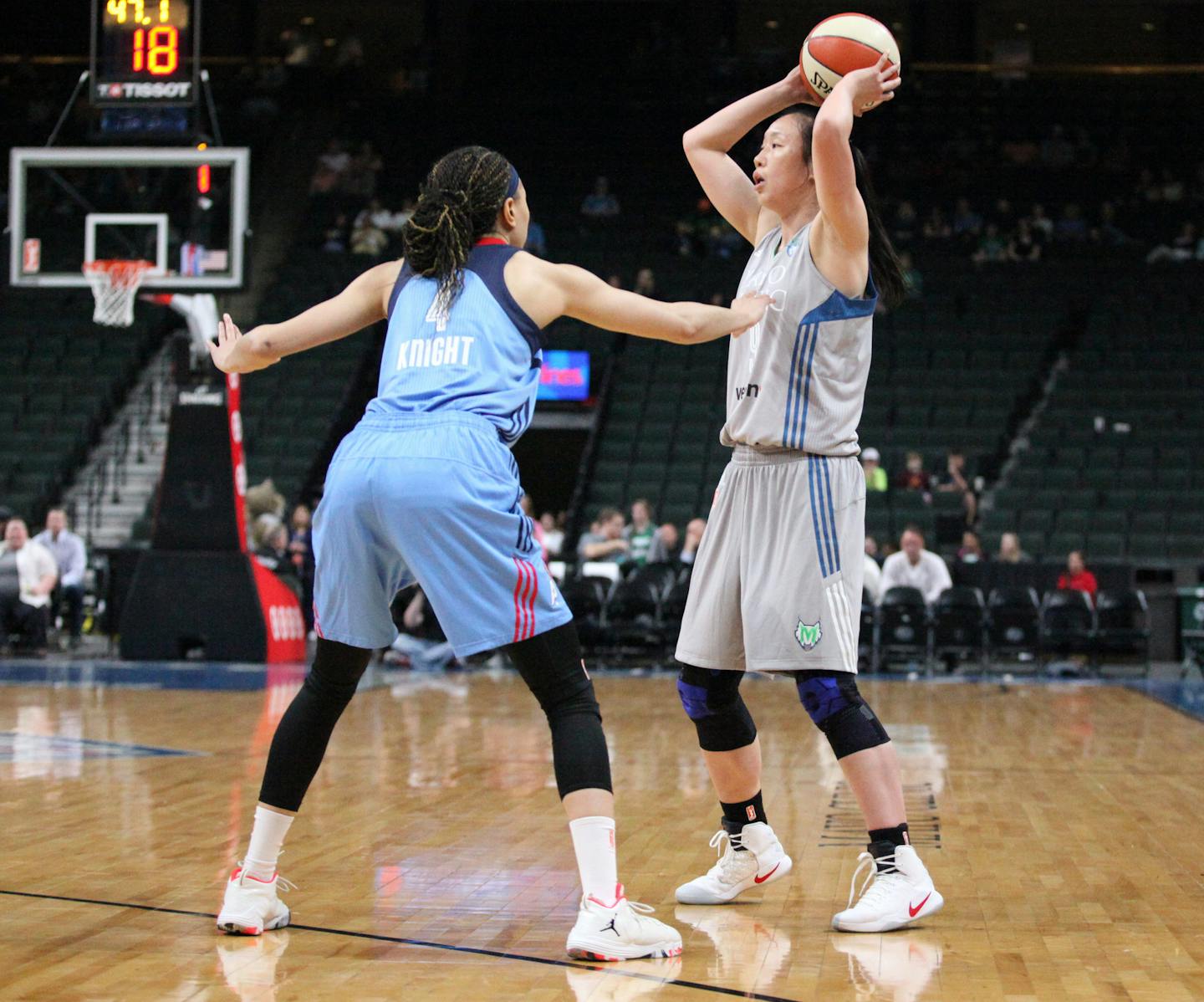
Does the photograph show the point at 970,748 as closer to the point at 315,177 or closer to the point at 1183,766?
the point at 1183,766

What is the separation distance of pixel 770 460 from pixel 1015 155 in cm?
2181

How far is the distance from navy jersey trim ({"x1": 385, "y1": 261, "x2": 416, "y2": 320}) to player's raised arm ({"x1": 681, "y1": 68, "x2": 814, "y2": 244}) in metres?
1.01

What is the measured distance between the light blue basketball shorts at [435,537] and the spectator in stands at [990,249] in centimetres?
1929

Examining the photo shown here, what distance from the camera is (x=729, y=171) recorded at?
180 inches

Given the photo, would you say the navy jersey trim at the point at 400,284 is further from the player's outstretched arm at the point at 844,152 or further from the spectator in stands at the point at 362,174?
the spectator in stands at the point at 362,174

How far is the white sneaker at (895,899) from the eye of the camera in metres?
3.80

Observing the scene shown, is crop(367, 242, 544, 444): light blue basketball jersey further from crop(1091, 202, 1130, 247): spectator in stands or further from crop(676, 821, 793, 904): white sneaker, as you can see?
crop(1091, 202, 1130, 247): spectator in stands

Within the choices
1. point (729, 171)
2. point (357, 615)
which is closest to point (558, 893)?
point (357, 615)

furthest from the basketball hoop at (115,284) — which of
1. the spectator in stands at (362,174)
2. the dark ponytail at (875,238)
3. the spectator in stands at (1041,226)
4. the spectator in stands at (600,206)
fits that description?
the spectator in stands at (1041,226)

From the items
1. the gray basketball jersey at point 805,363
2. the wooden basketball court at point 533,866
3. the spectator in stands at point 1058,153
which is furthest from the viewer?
the spectator in stands at point 1058,153

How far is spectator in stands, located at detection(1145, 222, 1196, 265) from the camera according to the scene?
21.8m

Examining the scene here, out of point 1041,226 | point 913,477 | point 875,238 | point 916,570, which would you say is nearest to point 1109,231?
point 1041,226

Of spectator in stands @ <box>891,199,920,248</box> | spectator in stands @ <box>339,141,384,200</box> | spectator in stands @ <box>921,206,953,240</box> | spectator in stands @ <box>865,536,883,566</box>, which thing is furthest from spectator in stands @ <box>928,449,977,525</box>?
spectator in stands @ <box>339,141,384,200</box>

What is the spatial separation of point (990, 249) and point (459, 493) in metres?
19.8
